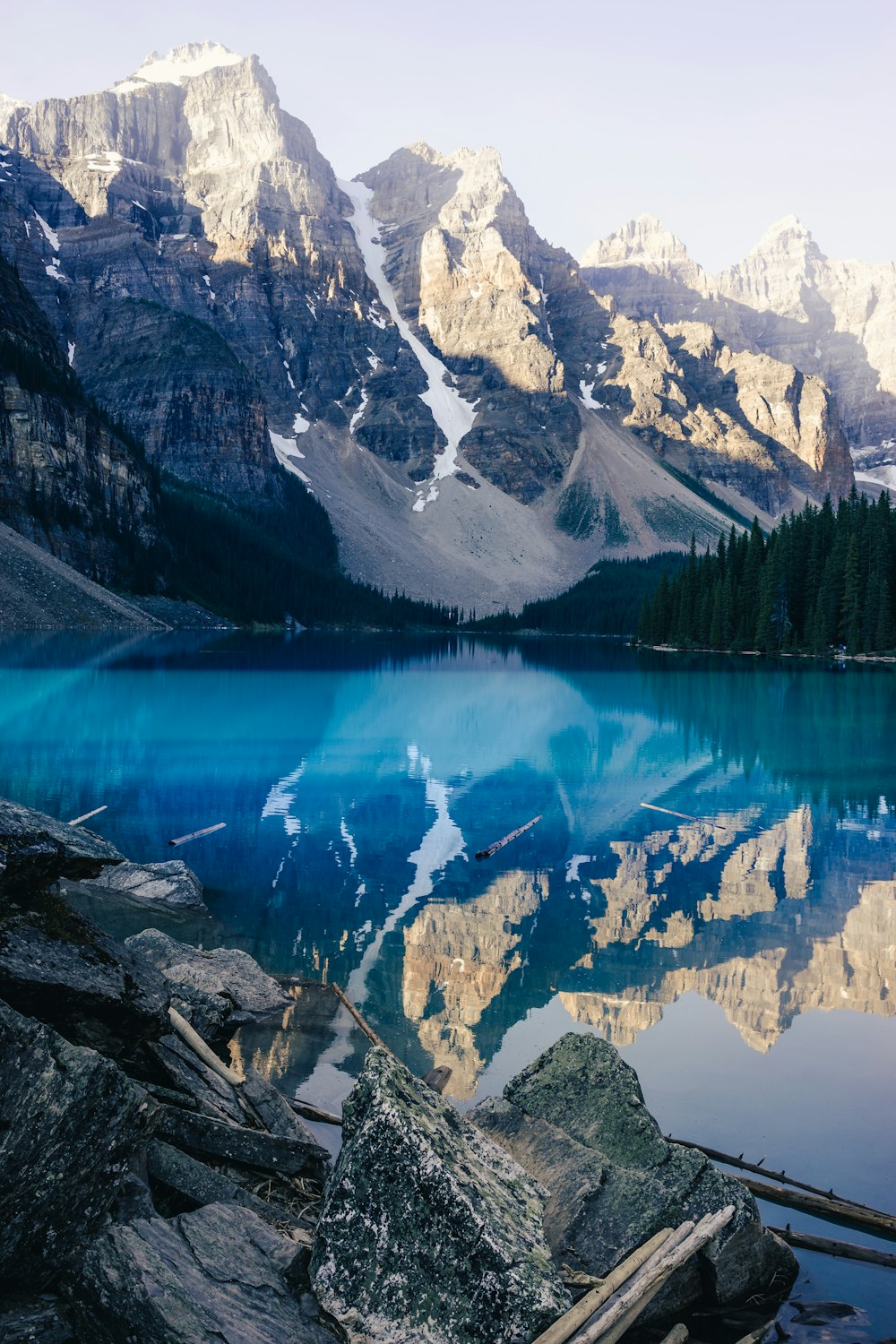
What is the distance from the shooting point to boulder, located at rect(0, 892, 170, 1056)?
631cm

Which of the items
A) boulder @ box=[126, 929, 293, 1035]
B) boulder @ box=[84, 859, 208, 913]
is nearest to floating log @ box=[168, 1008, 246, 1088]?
boulder @ box=[126, 929, 293, 1035]

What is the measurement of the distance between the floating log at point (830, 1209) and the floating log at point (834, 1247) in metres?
0.30

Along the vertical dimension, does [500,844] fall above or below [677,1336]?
below

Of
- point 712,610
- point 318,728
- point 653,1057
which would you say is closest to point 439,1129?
point 653,1057

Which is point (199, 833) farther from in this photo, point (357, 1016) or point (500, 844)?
point (357, 1016)

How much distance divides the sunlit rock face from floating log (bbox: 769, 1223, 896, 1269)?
3424 millimetres

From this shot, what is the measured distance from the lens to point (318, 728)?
41.8 meters

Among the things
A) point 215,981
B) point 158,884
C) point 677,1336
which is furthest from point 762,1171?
point 158,884

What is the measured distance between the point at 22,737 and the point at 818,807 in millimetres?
26614

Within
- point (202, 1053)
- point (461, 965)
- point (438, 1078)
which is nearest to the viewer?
point (202, 1053)

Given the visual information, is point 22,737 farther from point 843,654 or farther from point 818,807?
point 843,654

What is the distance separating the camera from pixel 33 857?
7.01 meters

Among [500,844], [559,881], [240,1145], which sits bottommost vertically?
[559,881]

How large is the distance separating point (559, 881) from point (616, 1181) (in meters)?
12.6
